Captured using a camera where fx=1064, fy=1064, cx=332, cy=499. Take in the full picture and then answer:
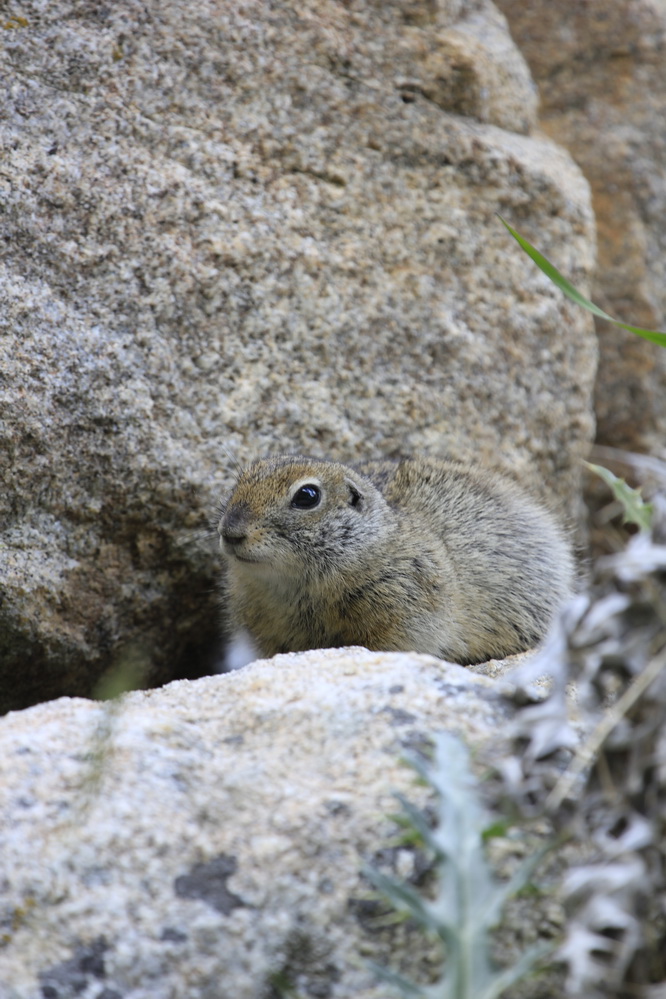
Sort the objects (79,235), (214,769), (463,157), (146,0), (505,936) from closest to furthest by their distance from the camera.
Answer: (505,936) < (214,769) < (79,235) < (146,0) < (463,157)

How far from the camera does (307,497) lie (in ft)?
16.7

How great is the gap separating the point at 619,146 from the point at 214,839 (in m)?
6.59

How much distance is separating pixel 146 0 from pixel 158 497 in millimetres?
2448

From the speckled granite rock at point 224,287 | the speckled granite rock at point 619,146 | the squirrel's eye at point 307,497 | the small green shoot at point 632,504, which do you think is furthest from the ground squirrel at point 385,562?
the speckled granite rock at point 619,146

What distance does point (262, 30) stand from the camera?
5.49 metres

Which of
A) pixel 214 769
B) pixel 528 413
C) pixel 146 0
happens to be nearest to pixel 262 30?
pixel 146 0

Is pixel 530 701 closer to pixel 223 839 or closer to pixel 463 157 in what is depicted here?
pixel 223 839

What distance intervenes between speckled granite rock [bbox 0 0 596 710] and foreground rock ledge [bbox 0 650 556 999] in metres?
1.59

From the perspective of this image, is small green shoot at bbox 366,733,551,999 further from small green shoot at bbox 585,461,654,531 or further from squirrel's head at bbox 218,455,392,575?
squirrel's head at bbox 218,455,392,575

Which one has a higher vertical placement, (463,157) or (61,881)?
(463,157)

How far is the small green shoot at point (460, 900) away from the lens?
7.00 feet

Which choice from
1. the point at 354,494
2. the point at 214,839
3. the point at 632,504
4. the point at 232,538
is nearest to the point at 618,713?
the point at 214,839

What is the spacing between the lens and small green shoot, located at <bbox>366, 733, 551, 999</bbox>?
2.13 meters

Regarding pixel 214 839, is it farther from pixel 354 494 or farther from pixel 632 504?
pixel 354 494
